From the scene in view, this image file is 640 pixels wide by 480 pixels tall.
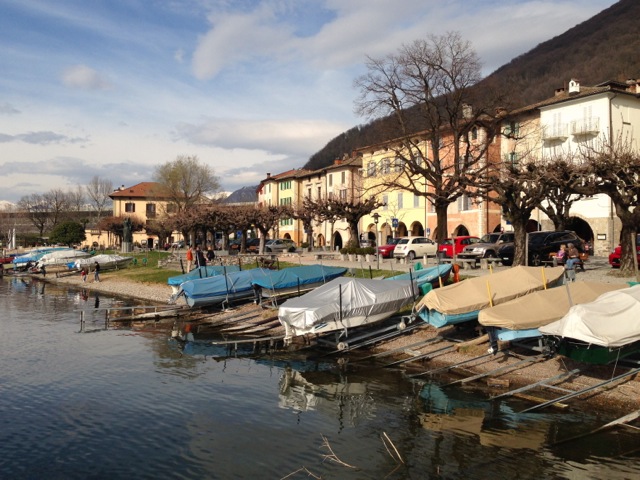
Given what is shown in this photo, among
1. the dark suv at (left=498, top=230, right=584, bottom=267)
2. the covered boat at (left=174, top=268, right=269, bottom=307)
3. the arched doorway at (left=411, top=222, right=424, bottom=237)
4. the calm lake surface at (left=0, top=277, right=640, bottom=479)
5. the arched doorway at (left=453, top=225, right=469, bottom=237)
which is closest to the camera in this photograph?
the calm lake surface at (left=0, top=277, right=640, bottom=479)

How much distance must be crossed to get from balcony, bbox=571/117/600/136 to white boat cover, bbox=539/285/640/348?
36.1 m

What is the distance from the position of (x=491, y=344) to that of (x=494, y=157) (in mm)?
38158

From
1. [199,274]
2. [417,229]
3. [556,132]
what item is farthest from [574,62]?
[199,274]

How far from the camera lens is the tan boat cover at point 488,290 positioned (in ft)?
66.3

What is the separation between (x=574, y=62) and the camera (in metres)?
121

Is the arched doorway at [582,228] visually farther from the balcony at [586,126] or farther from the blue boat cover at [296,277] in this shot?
the blue boat cover at [296,277]

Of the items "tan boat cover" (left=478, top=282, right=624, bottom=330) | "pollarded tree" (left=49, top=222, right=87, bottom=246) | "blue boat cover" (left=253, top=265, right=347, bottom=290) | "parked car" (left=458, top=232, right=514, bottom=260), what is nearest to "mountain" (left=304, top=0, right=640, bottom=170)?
"parked car" (left=458, top=232, right=514, bottom=260)

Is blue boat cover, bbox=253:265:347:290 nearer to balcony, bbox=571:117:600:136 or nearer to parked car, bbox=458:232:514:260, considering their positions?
parked car, bbox=458:232:514:260

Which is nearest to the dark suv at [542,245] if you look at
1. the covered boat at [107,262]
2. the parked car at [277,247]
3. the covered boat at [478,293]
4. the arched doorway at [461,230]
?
the covered boat at [478,293]

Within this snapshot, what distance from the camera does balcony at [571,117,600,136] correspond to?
159ft

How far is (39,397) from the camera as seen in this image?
18.2 metres

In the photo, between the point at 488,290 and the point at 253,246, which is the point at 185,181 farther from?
the point at 488,290

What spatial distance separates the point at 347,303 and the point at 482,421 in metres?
8.01

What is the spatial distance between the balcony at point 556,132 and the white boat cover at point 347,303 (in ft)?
106
